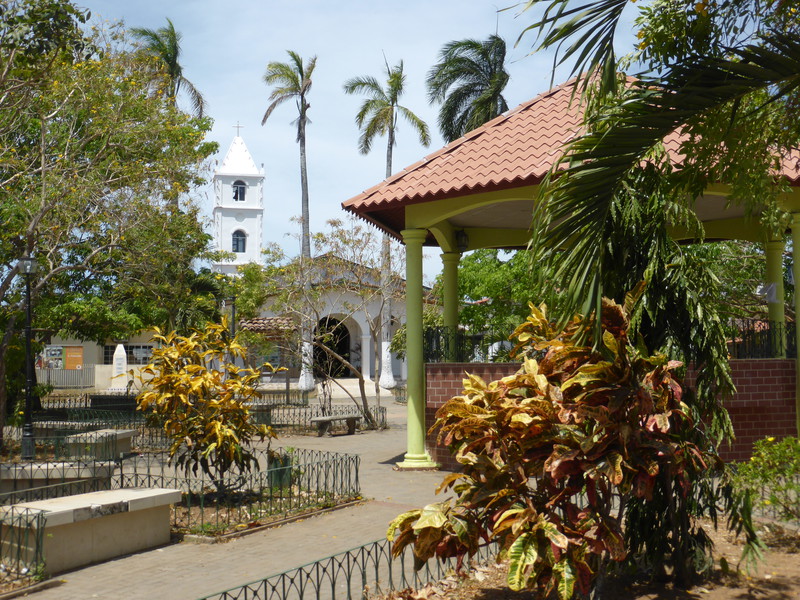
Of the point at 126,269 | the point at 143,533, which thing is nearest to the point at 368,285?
the point at 126,269

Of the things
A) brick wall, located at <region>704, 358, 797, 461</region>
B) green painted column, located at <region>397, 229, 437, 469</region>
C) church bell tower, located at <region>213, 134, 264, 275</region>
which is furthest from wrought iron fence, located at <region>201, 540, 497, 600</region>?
church bell tower, located at <region>213, 134, 264, 275</region>

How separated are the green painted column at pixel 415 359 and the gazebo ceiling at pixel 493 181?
422 mm

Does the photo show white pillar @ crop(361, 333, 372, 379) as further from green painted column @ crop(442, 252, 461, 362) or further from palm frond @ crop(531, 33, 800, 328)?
palm frond @ crop(531, 33, 800, 328)

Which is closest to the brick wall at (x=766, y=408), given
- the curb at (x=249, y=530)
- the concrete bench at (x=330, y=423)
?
the curb at (x=249, y=530)

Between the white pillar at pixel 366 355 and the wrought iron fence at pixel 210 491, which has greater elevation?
the white pillar at pixel 366 355

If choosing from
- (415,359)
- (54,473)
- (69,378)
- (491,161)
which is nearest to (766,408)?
(415,359)

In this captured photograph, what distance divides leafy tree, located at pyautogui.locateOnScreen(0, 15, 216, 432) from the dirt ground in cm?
1097

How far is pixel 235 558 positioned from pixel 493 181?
280 inches

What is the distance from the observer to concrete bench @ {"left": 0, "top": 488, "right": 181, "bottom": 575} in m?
8.07

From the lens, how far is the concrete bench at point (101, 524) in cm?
807

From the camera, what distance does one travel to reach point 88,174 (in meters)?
17.3

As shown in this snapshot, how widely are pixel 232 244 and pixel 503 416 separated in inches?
2235

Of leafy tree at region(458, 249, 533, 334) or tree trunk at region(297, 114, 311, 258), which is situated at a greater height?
tree trunk at region(297, 114, 311, 258)

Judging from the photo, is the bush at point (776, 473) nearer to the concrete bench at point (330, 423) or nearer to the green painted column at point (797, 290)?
the green painted column at point (797, 290)
